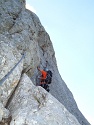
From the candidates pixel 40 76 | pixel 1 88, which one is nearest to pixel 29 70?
pixel 40 76

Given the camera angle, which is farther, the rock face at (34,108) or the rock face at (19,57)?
the rock face at (19,57)

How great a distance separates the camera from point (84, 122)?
29.8 meters

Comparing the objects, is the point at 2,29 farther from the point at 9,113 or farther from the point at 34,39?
the point at 9,113

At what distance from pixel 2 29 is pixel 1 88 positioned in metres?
6.21

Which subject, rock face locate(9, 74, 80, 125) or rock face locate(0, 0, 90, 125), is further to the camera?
rock face locate(0, 0, 90, 125)

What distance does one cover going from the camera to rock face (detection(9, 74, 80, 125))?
1451 centimetres

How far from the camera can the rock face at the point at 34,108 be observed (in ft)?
47.6

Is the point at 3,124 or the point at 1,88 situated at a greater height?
the point at 1,88

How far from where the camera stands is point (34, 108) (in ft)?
50.5

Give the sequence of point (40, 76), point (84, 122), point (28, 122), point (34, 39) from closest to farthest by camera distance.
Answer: point (28, 122) < point (34, 39) < point (40, 76) < point (84, 122)

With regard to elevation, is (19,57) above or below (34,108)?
above

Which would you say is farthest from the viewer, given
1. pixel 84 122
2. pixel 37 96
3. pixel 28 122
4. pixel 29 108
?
pixel 84 122

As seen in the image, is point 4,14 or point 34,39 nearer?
point 4,14

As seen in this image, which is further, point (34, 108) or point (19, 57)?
point (19, 57)
